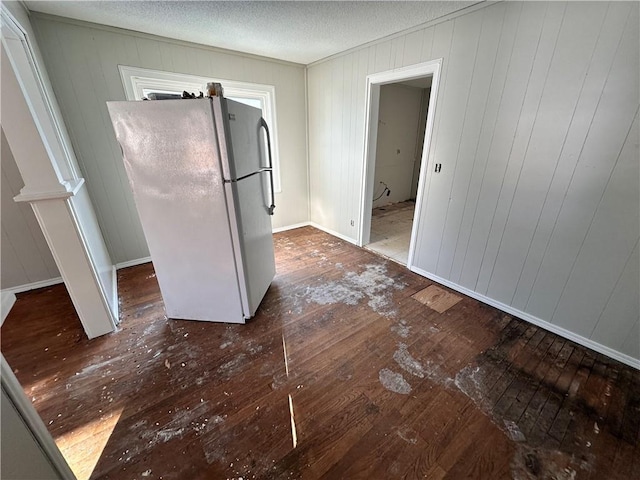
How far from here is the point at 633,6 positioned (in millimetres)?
1455

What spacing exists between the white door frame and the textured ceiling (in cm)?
35

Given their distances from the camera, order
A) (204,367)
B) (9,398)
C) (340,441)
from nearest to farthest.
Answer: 1. (9,398)
2. (340,441)
3. (204,367)

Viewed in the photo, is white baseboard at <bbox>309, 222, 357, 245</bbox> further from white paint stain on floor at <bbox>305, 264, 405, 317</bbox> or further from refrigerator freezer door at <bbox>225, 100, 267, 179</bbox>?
refrigerator freezer door at <bbox>225, 100, 267, 179</bbox>

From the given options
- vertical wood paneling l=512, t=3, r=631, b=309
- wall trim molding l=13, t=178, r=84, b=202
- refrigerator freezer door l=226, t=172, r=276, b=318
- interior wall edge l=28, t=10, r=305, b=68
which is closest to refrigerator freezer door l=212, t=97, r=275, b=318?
refrigerator freezer door l=226, t=172, r=276, b=318

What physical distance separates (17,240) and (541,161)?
181 inches

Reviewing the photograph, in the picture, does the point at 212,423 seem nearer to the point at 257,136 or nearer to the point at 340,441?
the point at 340,441

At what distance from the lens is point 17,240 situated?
254cm

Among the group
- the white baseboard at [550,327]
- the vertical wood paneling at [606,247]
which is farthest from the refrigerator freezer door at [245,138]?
the vertical wood paneling at [606,247]

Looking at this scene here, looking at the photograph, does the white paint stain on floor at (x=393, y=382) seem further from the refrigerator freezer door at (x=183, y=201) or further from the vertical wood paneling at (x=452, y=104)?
the vertical wood paneling at (x=452, y=104)

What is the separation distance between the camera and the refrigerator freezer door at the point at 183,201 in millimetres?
1627

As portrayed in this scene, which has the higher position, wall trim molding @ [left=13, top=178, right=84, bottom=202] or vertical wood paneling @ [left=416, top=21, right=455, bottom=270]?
vertical wood paneling @ [left=416, top=21, right=455, bottom=270]

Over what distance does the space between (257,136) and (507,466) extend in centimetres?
258

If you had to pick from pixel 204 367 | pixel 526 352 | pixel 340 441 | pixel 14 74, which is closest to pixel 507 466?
pixel 340 441

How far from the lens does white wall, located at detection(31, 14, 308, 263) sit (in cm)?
235
